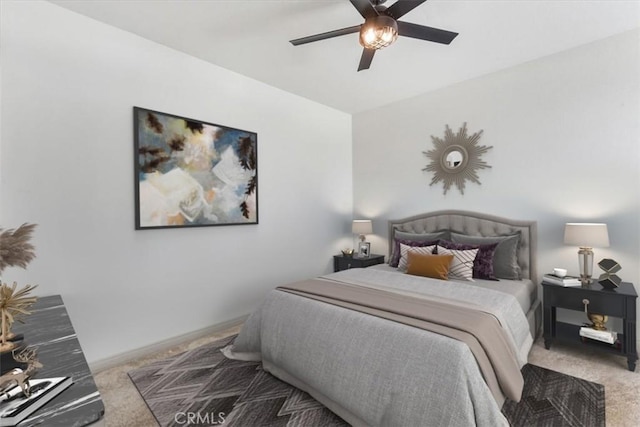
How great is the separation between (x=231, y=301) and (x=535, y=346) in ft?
9.85

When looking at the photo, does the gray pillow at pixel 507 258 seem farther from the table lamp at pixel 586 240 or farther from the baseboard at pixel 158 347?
the baseboard at pixel 158 347

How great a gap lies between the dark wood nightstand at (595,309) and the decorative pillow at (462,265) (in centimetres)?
62

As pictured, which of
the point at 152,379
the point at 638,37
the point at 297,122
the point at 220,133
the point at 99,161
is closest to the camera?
the point at 152,379

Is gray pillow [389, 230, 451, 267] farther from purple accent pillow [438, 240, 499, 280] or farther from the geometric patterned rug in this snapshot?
the geometric patterned rug

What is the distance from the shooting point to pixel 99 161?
241cm

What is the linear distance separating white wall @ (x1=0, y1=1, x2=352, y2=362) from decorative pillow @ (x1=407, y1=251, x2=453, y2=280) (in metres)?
1.68

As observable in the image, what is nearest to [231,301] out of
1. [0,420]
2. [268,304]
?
[268,304]

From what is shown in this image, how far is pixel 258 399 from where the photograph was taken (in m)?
2.03

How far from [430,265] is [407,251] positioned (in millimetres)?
391

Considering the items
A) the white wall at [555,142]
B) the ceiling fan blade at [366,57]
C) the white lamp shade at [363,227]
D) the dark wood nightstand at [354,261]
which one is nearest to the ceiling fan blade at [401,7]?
the ceiling fan blade at [366,57]

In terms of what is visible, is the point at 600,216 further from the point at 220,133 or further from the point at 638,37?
the point at 220,133

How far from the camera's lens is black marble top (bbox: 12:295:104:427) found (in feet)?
2.63

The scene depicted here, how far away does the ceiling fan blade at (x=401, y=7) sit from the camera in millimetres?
1793

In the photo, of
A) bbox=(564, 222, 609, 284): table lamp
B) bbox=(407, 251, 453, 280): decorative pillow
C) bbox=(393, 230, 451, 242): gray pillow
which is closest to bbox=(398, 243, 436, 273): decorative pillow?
bbox=(407, 251, 453, 280): decorative pillow
